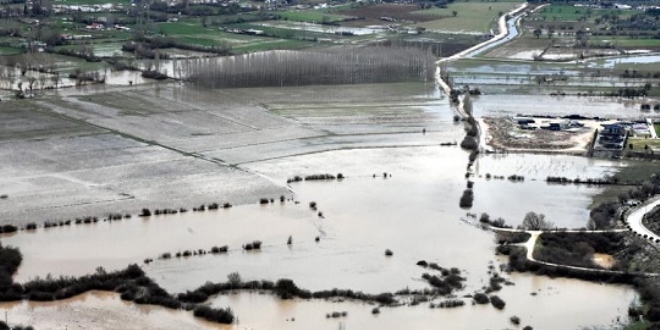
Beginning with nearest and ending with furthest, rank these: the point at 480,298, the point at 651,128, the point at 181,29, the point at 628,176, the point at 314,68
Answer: the point at 480,298, the point at 628,176, the point at 651,128, the point at 314,68, the point at 181,29

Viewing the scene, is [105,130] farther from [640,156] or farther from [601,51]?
[601,51]

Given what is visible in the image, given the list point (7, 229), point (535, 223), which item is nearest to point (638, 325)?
point (535, 223)

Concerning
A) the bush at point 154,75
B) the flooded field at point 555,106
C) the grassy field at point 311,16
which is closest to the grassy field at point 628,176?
the flooded field at point 555,106

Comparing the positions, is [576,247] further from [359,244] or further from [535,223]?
[359,244]

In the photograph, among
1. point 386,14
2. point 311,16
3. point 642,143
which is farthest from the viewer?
point 386,14

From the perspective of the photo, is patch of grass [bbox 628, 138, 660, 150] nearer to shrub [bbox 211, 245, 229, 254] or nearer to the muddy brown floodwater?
the muddy brown floodwater

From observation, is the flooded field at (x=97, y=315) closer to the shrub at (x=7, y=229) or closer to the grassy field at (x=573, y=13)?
the shrub at (x=7, y=229)
